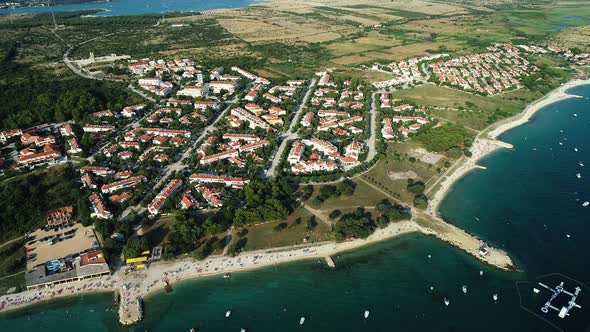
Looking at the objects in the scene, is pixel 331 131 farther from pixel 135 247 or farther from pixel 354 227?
pixel 135 247

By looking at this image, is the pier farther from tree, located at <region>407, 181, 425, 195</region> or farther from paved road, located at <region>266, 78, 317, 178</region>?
paved road, located at <region>266, 78, 317, 178</region>

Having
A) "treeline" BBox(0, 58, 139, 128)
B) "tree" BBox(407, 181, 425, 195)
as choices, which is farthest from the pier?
"treeline" BBox(0, 58, 139, 128)

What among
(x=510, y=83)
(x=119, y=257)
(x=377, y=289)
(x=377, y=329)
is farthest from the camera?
(x=510, y=83)

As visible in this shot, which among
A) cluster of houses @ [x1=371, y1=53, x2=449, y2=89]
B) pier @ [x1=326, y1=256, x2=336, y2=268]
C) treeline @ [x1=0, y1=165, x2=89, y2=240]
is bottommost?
treeline @ [x1=0, y1=165, x2=89, y2=240]

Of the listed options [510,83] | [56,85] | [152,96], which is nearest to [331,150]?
[152,96]

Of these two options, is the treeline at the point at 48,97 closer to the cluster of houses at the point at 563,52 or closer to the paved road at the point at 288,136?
the paved road at the point at 288,136

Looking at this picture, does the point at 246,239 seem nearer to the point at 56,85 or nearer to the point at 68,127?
the point at 68,127

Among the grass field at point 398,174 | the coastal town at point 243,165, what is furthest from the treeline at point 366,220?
the grass field at point 398,174
